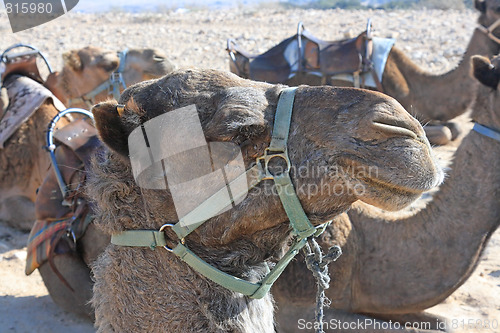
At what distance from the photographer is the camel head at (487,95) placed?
3.94m

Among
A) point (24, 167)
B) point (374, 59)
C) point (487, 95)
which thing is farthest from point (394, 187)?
point (374, 59)

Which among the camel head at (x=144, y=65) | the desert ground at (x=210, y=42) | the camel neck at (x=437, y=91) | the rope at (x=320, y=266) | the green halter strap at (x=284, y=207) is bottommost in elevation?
the desert ground at (x=210, y=42)

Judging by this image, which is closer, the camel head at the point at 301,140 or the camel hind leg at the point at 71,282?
the camel head at the point at 301,140

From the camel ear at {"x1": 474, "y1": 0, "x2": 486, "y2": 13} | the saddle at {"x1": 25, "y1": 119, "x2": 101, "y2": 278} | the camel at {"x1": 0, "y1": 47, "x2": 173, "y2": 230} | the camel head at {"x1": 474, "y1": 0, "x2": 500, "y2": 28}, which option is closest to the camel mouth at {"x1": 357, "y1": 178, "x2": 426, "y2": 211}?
the saddle at {"x1": 25, "y1": 119, "x2": 101, "y2": 278}

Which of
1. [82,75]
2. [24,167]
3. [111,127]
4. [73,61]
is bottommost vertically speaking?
[24,167]

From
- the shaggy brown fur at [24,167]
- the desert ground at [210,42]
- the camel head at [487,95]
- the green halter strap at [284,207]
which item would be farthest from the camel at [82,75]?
the green halter strap at [284,207]

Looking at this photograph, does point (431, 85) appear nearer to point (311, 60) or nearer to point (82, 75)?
point (311, 60)

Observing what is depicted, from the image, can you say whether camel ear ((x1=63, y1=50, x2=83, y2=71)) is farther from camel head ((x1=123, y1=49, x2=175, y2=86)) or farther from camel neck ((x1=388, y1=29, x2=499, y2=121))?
camel neck ((x1=388, y1=29, x2=499, y2=121))

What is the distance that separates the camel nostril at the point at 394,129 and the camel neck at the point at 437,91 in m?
5.88

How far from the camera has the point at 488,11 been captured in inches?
328

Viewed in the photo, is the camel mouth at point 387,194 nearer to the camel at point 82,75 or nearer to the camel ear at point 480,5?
the camel at point 82,75

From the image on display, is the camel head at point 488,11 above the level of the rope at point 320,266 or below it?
below

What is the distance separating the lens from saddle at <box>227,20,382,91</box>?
23.3 feet

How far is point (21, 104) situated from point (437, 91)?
5.34 meters
